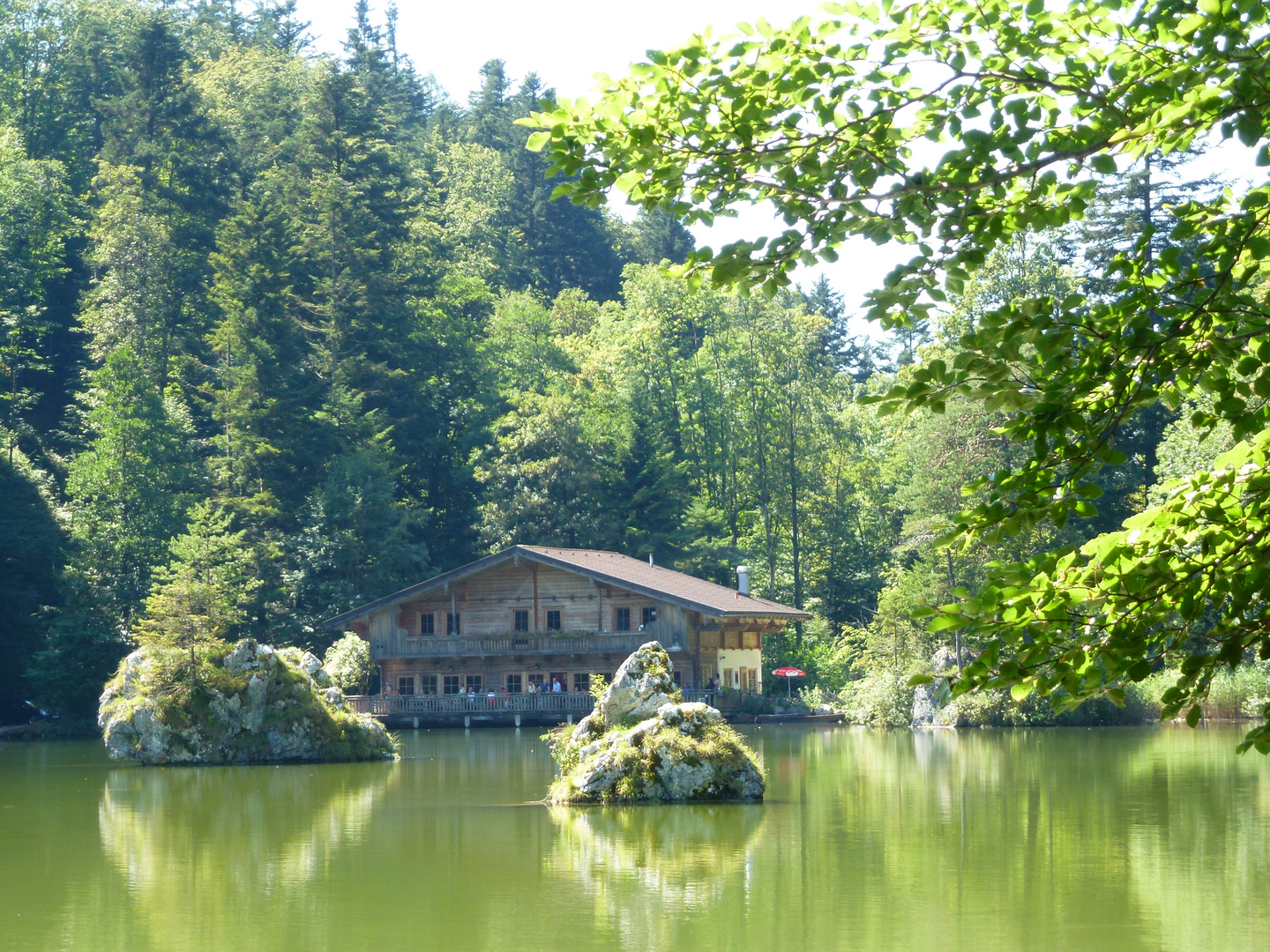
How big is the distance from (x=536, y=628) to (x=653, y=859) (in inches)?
1358

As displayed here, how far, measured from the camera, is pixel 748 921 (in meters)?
11.6

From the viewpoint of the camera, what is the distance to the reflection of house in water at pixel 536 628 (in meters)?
47.3

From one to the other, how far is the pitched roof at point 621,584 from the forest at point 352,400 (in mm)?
4066

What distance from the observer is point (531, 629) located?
4934cm

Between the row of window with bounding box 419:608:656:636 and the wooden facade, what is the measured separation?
30mm

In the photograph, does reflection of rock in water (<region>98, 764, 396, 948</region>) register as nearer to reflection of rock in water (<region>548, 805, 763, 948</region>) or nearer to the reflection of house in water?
reflection of rock in water (<region>548, 805, 763, 948</region>)

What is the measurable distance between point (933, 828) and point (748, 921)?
21.4 feet

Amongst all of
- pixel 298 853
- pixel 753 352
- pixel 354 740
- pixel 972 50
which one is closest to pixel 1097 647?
pixel 972 50

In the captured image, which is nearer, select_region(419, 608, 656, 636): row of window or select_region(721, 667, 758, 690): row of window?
select_region(419, 608, 656, 636): row of window

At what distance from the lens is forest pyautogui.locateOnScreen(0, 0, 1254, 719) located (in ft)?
162

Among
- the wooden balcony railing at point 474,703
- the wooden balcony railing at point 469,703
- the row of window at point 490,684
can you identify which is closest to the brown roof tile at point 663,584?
the wooden balcony railing at point 474,703

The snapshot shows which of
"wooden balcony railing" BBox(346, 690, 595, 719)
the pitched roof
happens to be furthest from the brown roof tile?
"wooden balcony railing" BBox(346, 690, 595, 719)

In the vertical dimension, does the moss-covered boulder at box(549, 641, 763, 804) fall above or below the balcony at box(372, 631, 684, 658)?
below

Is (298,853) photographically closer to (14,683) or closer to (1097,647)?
(1097,647)
